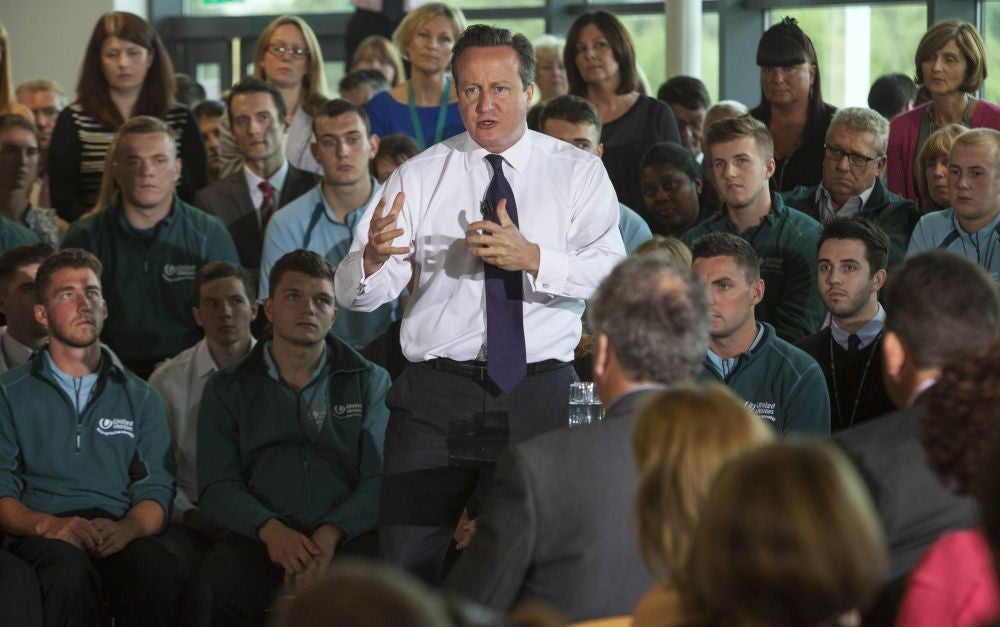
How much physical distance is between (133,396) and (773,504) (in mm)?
3359

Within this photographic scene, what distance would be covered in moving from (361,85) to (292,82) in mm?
717

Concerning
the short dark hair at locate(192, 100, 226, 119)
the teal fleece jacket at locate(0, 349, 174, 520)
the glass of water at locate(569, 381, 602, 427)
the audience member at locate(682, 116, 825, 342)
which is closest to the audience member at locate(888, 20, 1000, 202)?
the audience member at locate(682, 116, 825, 342)

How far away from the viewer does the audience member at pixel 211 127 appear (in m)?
6.94

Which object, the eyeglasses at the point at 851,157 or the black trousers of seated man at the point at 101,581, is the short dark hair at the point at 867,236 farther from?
the black trousers of seated man at the point at 101,581

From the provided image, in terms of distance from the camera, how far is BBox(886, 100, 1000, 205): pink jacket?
5.46 metres

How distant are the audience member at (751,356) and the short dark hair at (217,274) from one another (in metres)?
1.65

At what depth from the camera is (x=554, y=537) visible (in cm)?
236

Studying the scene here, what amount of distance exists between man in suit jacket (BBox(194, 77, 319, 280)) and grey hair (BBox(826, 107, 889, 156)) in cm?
209

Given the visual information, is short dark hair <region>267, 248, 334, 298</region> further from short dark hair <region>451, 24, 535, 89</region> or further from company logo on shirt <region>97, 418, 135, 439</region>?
short dark hair <region>451, 24, 535, 89</region>

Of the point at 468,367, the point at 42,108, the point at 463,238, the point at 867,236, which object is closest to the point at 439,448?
the point at 468,367

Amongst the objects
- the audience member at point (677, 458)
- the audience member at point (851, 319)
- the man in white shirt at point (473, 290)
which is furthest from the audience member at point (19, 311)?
the audience member at point (677, 458)

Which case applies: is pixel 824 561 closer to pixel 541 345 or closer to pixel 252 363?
pixel 541 345

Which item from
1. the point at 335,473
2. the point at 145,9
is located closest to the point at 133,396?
the point at 335,473

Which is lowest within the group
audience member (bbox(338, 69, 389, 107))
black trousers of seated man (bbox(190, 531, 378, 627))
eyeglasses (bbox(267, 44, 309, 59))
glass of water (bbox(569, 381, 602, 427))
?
black trousers of seated man (bbox(190, 531, 378, 627))
